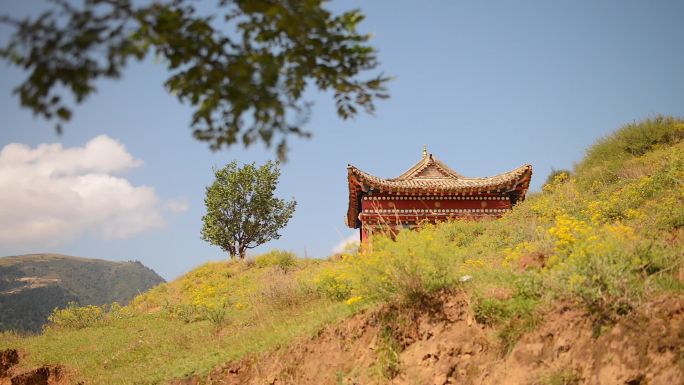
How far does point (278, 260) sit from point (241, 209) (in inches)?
428

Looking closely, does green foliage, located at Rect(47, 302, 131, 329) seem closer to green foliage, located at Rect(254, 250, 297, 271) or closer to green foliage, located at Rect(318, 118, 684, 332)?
green foliage, located at Rect(254, 250, 297, 271)

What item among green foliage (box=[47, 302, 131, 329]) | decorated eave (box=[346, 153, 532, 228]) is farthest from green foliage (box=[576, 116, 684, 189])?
green foliage (box=[47, 302, 131, 329])

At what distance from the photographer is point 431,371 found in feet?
18.1

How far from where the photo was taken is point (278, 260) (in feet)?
72.5

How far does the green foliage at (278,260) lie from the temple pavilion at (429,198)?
17.2 feet

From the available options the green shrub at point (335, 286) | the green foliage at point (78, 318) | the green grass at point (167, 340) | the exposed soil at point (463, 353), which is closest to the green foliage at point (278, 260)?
the green grass at point (167, 340)

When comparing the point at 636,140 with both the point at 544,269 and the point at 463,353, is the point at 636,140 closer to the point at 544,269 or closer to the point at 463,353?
the point at 544,269

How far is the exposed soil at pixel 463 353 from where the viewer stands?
448 cm

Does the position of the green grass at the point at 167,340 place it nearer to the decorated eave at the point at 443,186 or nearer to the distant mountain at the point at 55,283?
the decorated eave at the point at 443,186

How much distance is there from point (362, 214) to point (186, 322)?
285 inches

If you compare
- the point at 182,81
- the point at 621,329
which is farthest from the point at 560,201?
the point at 182,81

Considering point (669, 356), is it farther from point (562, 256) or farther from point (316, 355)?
point (316, 355)

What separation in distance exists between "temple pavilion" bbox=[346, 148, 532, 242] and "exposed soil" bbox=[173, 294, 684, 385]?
34.4 feet

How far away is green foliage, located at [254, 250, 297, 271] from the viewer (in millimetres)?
21734
